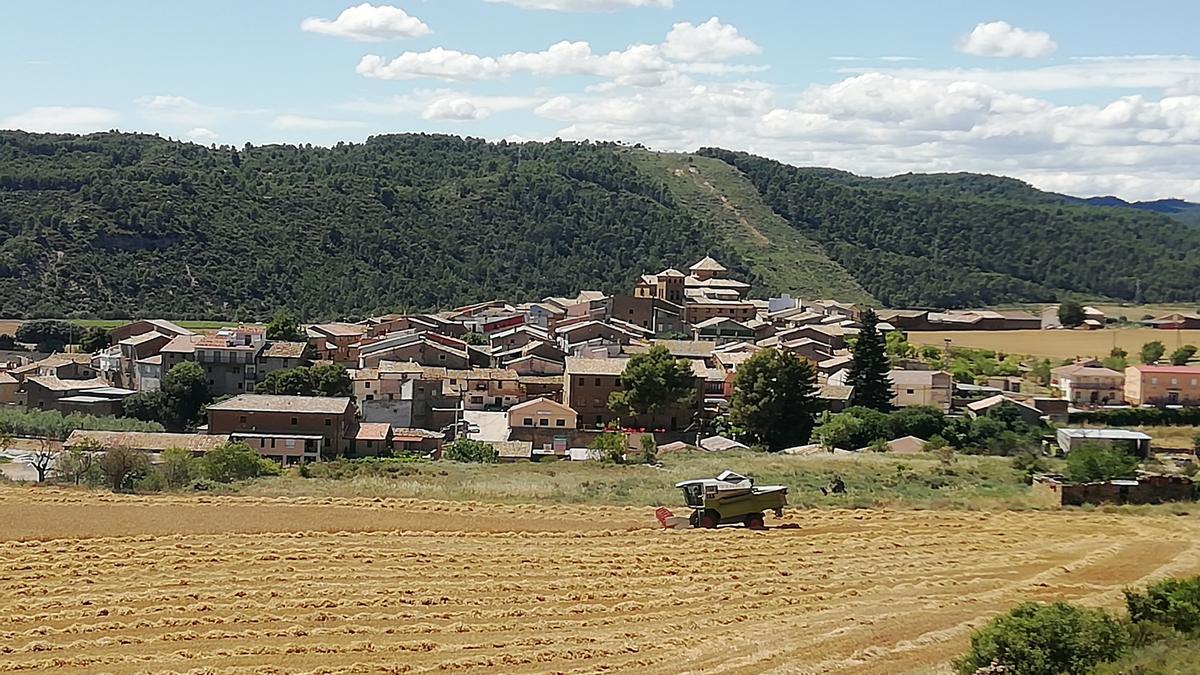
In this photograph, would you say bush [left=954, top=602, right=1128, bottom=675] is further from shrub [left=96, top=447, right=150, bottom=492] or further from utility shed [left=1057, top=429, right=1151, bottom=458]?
utility shed [left=1057, top=429, right=1151, bottom=458]

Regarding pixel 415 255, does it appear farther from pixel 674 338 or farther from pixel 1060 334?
pixel 1060 334

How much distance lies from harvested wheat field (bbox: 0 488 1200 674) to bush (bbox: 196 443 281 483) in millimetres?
5205

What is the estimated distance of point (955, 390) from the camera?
2218 inches

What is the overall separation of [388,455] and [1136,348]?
176ft

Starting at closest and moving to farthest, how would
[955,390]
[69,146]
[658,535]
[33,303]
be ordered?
1. [658,535]
2. [955,390]
3. [33,303]
4. [69,146]

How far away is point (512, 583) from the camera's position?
744 inches

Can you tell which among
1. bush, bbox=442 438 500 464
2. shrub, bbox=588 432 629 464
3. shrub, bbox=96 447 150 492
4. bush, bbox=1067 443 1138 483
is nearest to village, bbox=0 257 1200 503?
shrub, bbox=588 432 629 464

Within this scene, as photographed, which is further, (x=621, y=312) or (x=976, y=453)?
(x=621, y=312)

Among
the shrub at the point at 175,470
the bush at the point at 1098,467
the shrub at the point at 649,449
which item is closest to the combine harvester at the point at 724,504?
the bush at the point at 1098,467

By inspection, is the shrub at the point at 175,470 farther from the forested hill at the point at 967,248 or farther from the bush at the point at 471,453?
the forested hill at the point at 967,248

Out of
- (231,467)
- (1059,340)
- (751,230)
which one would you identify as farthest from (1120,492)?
(751,230)

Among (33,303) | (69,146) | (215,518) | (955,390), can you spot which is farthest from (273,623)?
(69,146)

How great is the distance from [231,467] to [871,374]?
27706 mm

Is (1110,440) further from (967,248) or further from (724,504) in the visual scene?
(967,248)
